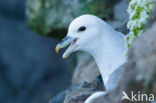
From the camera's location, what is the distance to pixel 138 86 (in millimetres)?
2541

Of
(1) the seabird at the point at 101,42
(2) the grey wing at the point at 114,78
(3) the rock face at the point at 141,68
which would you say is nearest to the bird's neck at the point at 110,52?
(1) the seabird at the point at 101,42

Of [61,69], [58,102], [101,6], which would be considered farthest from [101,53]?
[61,69]

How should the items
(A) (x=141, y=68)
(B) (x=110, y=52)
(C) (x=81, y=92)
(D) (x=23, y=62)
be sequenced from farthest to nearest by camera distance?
1. (D) (x=23, y=62)
2. (C) (x=81, y=92)
3. (B) (x=110, y=52)
4. (A) (x=141, y=68)

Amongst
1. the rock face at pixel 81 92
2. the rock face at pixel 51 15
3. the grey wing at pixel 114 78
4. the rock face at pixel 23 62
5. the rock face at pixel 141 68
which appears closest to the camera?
the rock face at pixel 141 68

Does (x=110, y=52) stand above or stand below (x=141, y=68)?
above

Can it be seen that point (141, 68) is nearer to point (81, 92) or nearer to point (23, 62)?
point (81, 92)

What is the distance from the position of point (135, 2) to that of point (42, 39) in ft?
19.9

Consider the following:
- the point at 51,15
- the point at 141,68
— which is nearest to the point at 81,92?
the point at 141,68

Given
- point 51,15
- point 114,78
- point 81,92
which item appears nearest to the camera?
point 114,78

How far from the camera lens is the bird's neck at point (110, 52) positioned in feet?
12.1

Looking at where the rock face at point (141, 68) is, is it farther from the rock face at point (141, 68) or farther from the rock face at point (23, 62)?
the rock face at point (23, 62)

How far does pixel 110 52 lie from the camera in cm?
371

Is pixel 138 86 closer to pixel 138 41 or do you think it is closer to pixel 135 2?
pixel 138 41

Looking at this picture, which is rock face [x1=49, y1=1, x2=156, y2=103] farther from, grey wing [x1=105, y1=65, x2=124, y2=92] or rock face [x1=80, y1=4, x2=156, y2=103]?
grey wing [x1=105, y1=65, x2=124, y2=92]
